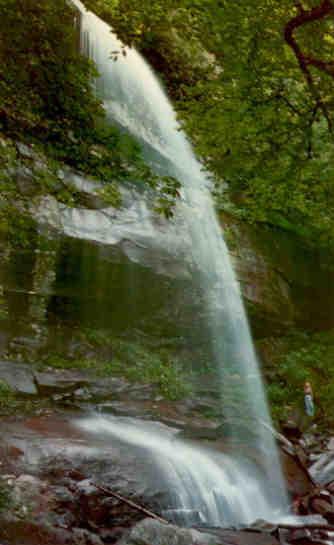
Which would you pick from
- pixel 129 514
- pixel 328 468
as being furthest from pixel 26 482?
pixel 328 468

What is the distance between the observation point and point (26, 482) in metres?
A: 5.68

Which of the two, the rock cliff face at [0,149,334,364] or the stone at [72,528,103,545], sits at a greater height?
the rock cliff face at [0,149,334,364]

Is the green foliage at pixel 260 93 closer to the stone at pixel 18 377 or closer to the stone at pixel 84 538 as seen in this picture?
the stone at pixel 84 538

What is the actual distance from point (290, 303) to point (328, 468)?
21.8ft

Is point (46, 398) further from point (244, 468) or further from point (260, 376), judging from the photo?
point (260, 376)

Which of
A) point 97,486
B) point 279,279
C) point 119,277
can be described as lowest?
point 97,486

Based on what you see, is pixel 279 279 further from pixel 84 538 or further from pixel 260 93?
pixel 84 538

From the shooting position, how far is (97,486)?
604 centimetres

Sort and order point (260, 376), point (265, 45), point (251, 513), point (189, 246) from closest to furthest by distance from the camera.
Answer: point (265, 45), point (251, 513), point (189, 246), point (260, 376)

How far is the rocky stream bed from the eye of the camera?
526 centimetres

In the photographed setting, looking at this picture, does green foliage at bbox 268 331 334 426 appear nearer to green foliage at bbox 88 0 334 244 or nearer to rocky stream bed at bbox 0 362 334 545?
rocky stream bed at bbox 0 362 334 545

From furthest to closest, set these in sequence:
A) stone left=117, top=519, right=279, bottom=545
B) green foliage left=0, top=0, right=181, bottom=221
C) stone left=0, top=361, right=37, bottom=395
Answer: stone left=0, top=361, right=37, bottom=395
green foliage left=0, top=0, right=181, bottom=221
stone left=117, top=519, right=279, bottom=545

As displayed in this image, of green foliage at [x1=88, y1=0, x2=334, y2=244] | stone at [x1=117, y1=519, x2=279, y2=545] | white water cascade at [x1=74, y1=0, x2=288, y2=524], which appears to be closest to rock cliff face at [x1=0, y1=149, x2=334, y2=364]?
white water cascade at [x1=74, y1=0, x2=288, y2=524]

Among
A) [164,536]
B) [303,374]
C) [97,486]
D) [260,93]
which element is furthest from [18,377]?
[303,374]
